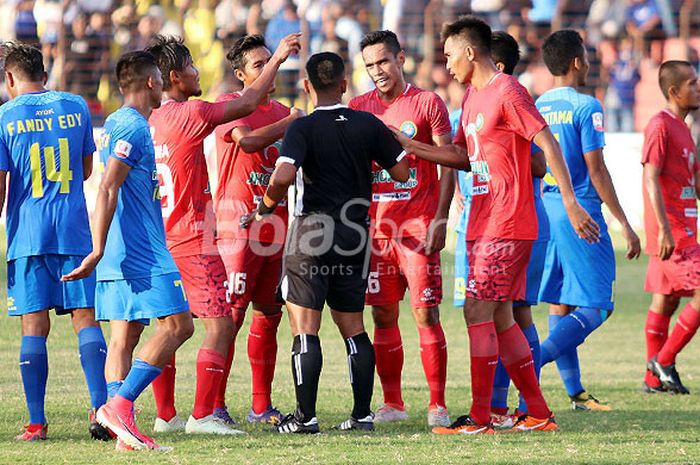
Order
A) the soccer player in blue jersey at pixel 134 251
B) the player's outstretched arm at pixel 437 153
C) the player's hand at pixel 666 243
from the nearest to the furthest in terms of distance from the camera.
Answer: the soccer player in blue jersey at pixel 134 251 < the player's outstretched arm at pixel 437 153 < the player's hand at pixel 666 243

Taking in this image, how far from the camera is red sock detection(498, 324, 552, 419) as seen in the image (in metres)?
7.60

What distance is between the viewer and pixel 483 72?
7.64 m

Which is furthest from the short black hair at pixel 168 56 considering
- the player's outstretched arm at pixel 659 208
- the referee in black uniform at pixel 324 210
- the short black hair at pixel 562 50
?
the player's outstretched arm at pixel 659 208

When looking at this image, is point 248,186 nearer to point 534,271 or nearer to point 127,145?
point 127,145

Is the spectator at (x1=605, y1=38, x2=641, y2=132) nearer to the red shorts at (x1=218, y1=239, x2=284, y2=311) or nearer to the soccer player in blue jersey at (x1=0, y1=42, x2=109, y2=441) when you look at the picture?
the red shorts at (x1=218, y1=239, x2=284, y2=311)

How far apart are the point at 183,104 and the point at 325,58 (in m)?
0.94

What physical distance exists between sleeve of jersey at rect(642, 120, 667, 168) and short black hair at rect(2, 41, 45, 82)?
4798 millimetres

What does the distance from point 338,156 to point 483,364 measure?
1.51m

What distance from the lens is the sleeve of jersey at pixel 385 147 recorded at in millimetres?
7453

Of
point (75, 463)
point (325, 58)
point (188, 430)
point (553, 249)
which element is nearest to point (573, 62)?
point (553, 249)

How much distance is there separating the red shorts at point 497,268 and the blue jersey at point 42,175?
2325mm

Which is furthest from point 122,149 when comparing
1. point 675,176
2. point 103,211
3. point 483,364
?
point 675,176

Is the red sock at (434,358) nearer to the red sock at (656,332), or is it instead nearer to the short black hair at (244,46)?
the short black hair at (244,46)

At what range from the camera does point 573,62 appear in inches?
350
